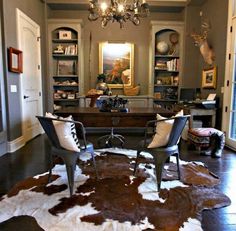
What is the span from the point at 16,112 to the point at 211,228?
3.57 metres

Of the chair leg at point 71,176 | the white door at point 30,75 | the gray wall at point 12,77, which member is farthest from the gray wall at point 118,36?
the chair leg at point 71,176

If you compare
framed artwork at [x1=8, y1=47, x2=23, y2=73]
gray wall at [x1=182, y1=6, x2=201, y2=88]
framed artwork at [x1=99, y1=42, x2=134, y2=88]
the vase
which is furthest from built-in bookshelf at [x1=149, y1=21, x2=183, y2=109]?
framed artwork at [x1=8, y1=47, x2=23, y2=73]

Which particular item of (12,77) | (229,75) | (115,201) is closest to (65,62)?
(12,77)

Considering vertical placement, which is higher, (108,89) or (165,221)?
(108,89)

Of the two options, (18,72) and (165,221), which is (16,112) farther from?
(165,221)

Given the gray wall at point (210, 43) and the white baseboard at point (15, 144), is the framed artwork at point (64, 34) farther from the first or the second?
the gray wall at point (210, 43)

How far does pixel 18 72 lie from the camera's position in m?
4.21

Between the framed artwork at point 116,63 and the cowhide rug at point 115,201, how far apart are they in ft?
11.1

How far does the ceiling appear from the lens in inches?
214

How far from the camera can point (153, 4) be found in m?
5.52

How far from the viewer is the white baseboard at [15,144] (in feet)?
12.9

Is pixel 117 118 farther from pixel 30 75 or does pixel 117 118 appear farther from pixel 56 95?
pixel 56 95

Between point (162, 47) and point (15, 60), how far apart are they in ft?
11.2

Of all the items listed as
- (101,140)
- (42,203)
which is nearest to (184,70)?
(101,140)
